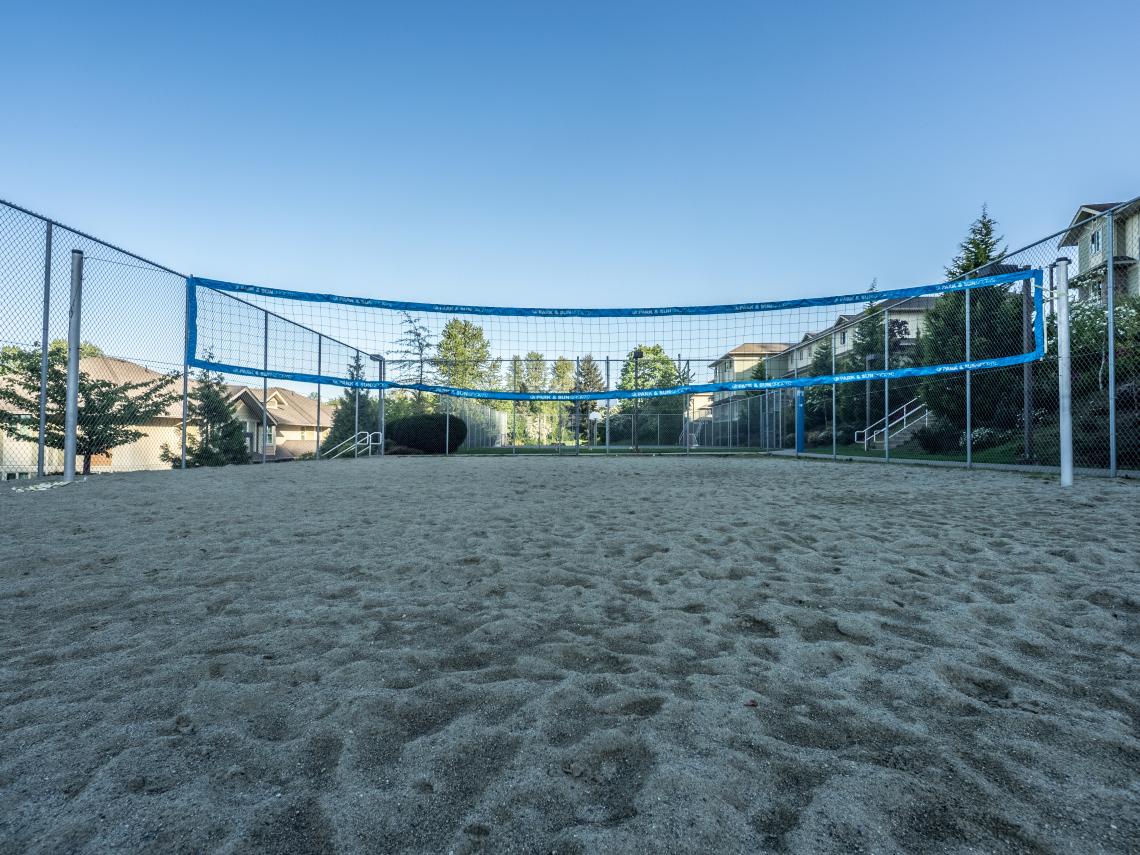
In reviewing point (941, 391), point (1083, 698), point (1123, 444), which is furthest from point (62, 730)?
point (941, 391)

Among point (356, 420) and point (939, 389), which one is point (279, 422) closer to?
point (356, 420)

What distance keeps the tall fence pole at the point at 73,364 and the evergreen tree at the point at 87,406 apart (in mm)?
814

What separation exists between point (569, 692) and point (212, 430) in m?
13.9

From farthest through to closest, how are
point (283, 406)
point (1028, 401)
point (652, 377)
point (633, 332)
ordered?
1. point (283, 406)
2. point (652, 377)
3. point (633, 332)
4. point (1028, 401)

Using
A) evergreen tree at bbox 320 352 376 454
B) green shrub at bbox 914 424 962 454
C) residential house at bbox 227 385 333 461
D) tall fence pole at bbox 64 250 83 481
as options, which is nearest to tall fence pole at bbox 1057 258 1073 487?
green shrub at bbox 914 424 962 454

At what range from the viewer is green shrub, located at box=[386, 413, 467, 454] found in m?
15.9

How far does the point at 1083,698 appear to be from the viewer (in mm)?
1625

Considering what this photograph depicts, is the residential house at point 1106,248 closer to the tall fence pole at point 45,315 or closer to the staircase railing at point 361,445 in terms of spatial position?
the tall fence pole at point 45,315

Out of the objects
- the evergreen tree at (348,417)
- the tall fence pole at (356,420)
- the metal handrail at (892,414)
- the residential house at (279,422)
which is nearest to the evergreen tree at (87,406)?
the tall fence pole at (356,420)

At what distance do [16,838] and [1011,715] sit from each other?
2260mm

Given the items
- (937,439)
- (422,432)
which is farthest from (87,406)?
(937,439)

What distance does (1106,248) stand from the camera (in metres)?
6.71

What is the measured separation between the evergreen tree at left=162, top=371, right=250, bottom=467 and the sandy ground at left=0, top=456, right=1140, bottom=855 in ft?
34.0

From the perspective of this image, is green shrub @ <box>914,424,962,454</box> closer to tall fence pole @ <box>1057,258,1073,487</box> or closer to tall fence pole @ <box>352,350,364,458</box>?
tall fence pole @ <box>1057,258,1073,487</box>
